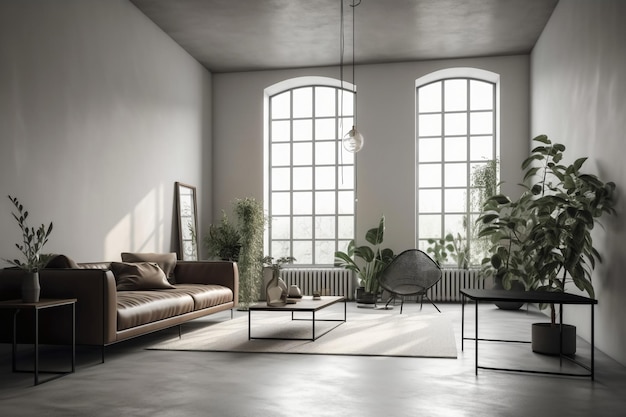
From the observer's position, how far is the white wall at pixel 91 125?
5270 mm

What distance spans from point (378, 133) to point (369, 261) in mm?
2108

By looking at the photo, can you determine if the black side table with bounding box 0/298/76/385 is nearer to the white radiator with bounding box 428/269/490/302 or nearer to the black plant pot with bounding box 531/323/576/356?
the black plant pot with bounding box 531/323/576/356

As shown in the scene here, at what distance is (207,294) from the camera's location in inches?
251

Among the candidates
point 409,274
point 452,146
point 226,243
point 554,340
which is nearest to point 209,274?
point 226,243

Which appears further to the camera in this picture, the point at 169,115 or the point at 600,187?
the point at 169,115

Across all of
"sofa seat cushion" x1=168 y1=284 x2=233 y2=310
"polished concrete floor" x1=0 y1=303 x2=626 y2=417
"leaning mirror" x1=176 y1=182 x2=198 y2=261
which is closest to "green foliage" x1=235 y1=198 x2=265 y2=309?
"leaning mirror" x1=176 y1=182 x2=198 y2=261

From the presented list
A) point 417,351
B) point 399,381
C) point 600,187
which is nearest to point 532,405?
point 399,381

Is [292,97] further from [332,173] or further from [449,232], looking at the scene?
[449,232]

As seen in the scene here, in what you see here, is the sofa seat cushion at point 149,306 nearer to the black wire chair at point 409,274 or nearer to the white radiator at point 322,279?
the black wire chair at point 409,274

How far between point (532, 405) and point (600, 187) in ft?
7.33

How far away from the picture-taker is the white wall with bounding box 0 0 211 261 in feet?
17.3

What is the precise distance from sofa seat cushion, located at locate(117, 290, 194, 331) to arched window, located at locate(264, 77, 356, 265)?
4402 mm

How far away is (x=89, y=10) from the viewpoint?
21.1 ft

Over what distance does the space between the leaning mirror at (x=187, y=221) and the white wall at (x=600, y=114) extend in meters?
5.06
